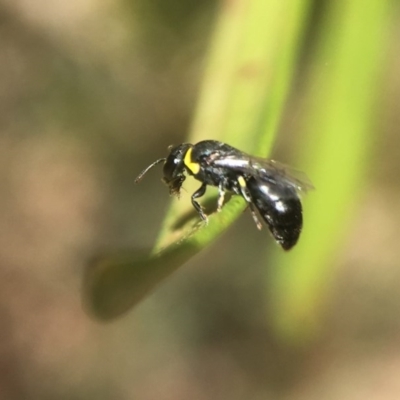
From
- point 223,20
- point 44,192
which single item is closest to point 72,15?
point 44,192

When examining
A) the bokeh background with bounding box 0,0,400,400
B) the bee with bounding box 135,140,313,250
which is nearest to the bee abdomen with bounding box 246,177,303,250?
the bee with bounding box 135,140,313,250

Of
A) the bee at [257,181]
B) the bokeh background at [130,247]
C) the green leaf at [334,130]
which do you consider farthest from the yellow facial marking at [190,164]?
the bokeh background at [130,247]

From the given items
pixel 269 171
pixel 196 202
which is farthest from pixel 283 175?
pixel 196 202

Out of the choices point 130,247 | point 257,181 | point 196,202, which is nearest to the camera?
point 196,202

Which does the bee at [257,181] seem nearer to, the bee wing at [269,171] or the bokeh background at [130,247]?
the bee wing at [269,171]

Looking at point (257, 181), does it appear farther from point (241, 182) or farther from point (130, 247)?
Result: point (130, 247)

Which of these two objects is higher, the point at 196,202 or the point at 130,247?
the point at 130,247

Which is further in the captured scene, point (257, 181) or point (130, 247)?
point (130, 247)
